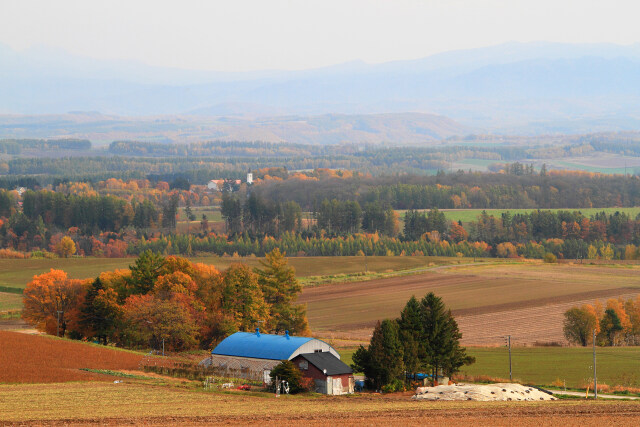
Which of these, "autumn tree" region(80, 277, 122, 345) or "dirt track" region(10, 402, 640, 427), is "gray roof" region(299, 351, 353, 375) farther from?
"autumn tree" region(80, 277, 122, 345)

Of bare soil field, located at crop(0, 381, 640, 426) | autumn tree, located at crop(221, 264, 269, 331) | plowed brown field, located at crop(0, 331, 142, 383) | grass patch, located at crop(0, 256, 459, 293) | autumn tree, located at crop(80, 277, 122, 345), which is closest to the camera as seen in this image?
Result: bare soil field, located at crop(0, 381, 640, 426)

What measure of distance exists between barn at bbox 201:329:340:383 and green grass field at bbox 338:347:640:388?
4.61 meters

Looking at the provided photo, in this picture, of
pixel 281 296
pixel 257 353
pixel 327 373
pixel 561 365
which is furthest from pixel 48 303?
pixel 561 365

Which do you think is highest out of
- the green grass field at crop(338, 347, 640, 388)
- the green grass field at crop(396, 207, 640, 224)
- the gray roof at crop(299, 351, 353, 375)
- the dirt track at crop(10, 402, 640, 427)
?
the dirt track at crop(10, 402, 640, 427)

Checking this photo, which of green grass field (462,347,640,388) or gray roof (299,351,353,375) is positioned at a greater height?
gray roof (299,351,353,375)

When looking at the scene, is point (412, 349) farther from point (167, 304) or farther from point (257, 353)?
point (167, 304)

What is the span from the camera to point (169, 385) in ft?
144

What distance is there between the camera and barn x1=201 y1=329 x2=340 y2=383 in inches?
1925

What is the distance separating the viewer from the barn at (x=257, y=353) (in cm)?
4891

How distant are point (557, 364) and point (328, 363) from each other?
1540 centimetres

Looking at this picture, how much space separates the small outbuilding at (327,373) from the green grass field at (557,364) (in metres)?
5.96

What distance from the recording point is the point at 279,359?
48469 millimetres

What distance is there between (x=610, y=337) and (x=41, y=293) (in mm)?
44610

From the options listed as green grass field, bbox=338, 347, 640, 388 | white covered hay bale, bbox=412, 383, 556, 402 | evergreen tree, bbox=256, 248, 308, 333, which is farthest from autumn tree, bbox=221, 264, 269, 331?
white covered hay bale, bbox=412, 383, 556, 402
